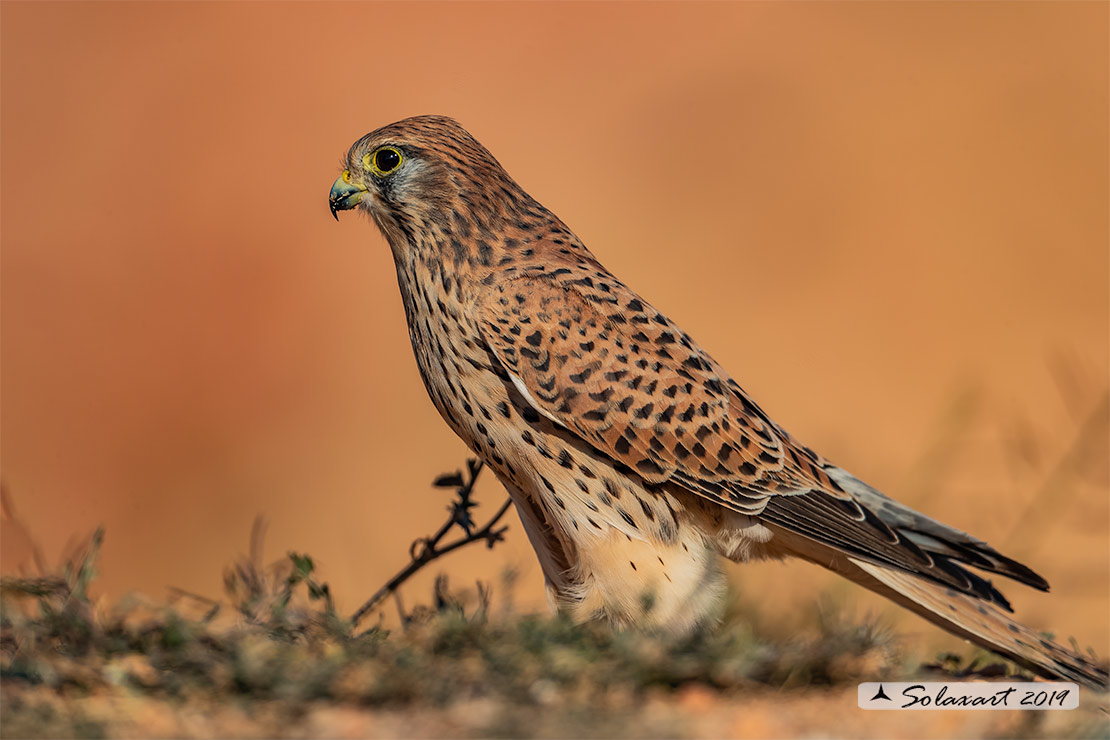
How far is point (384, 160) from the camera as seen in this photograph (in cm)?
391

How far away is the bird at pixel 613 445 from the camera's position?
3.54 metres

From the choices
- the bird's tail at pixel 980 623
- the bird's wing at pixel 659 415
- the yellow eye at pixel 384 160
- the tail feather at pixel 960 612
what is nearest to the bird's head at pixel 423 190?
Result: the yellow eye at pixel 384 160

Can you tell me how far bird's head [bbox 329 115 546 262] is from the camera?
3861mm

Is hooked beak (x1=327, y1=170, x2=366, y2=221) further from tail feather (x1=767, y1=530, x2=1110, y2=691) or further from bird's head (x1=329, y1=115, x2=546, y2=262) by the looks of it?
tail feather (x1=767, y1=530, x2=1110, y2=691)

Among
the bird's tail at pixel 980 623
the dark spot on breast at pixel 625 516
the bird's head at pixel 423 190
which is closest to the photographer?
the bird's tail at pixel 980 623

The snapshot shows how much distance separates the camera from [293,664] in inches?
107

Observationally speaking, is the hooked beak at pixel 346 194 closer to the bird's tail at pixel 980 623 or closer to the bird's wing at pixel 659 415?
the bird's wing at pixel 659 415

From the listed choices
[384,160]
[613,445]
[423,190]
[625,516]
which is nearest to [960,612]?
[625,516]

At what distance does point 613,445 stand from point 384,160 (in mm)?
1384

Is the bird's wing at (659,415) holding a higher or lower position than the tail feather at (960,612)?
higher

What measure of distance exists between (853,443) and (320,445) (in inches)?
159

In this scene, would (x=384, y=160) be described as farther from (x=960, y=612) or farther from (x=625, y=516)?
(x=960, y=612)

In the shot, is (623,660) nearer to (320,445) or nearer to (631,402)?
(631,402)

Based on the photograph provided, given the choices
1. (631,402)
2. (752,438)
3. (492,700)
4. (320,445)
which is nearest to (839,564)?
(752,438)
